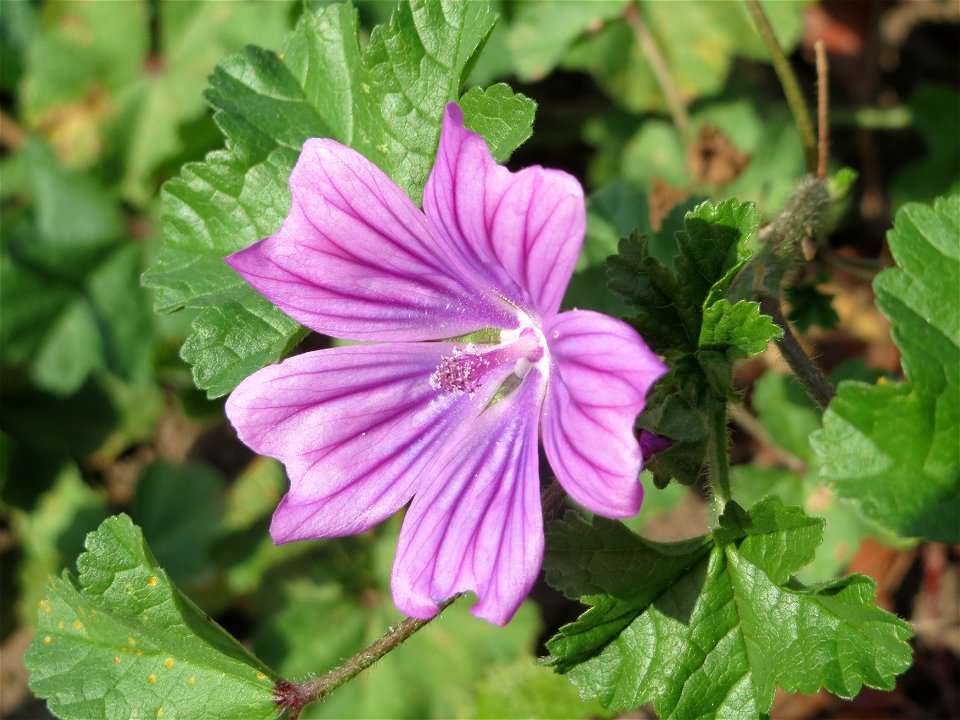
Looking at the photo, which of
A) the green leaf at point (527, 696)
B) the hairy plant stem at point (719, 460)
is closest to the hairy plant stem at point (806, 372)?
the hairy plant stem at point (719, 460)

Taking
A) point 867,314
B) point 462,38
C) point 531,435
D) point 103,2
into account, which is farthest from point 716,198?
point 103,2

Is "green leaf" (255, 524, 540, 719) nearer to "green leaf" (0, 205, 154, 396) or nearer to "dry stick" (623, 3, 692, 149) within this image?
"green leaf" (0, 205, 154, 396)

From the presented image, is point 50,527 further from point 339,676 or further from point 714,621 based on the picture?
point 714,621

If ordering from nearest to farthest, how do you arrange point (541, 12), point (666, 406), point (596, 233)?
1. point (666, 406)
2. point (596, 233)
3. point (541, 12)

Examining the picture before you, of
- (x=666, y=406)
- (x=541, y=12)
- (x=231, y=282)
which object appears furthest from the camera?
(x=541, y=12)

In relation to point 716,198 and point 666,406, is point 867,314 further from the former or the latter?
point 666,406

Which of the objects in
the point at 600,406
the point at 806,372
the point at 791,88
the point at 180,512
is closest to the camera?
the point at 600,406

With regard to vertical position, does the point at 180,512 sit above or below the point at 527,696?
above

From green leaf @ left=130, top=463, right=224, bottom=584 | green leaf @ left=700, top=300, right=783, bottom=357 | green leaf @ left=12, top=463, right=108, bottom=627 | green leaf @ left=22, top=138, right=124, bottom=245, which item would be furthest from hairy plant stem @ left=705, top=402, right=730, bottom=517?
green leaf @ left=12, top=463, right=108, bottom=627

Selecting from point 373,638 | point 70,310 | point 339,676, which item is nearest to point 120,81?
point 70,310
